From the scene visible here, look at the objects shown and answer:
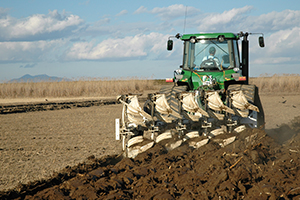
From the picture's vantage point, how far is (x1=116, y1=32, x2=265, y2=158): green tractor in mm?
5949

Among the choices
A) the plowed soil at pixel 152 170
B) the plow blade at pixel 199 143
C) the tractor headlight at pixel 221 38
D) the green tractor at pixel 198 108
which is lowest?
the plowed soil at pixel 152 170

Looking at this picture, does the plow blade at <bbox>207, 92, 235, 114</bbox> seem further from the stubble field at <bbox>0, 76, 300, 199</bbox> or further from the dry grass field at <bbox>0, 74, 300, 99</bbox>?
the dry grass field at <bbox>0, 74, 300, 99</bbox>

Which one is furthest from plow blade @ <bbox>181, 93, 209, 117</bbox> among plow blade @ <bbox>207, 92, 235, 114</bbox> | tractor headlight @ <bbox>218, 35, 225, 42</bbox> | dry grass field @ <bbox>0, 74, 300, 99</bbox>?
dry grass field @ <bbox>0, 74, 300, 99</bbox>

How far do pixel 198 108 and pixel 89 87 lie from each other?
23205 mm

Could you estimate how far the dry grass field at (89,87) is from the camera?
2669 cm

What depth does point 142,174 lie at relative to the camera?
464 cm

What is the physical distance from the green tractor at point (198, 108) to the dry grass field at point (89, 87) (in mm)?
20367

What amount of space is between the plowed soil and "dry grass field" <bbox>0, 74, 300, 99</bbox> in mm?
19093

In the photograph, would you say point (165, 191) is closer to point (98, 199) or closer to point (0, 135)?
point (98, 199)

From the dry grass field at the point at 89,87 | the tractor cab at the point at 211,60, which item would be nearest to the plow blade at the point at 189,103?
the tractor cab at the point at 211,60

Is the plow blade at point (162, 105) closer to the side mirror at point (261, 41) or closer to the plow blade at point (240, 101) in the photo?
the plow blade at point (240, 101)

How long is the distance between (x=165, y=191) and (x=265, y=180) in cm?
127

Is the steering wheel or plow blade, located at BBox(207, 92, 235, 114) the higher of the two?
the steering wheel

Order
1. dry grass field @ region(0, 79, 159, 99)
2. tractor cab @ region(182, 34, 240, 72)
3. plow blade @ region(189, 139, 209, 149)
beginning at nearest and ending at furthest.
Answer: plow blade @ region(189, 139, 209, 149), tractor cab @ region(182, 34, 240, 72), dry grass field @ region(0, 79, 159, 99)
